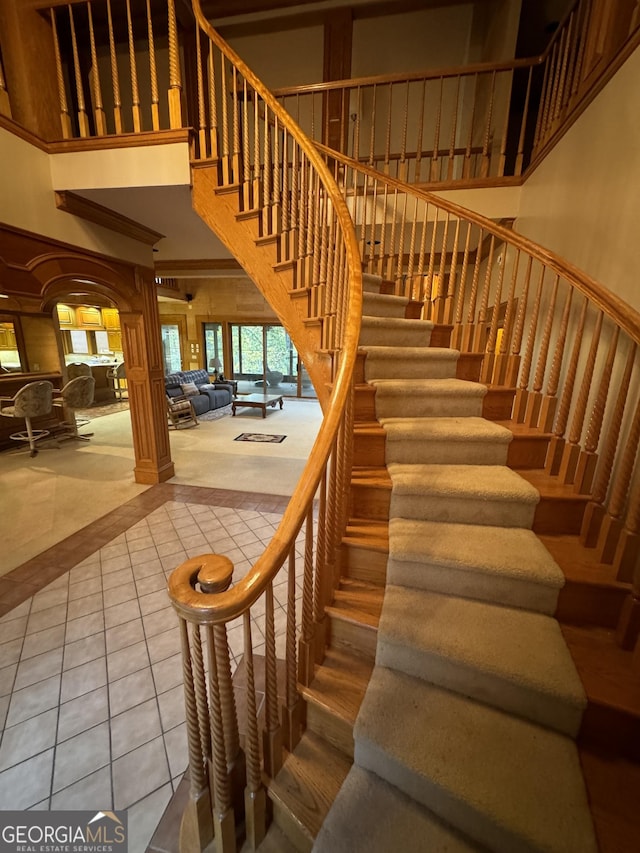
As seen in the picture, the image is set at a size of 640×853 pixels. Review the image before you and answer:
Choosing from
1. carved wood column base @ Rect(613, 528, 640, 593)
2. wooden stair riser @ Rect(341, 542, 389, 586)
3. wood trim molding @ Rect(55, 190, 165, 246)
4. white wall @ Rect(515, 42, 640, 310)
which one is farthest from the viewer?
wood trim molding @ Rect(55, 190, 165, 246)

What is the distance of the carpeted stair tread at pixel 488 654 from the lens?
1097 mm

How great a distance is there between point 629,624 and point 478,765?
2.41 ft

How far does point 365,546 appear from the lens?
1502 mm

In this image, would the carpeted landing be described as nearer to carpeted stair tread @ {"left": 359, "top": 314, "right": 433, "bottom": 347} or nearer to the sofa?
carpeted stair tread @ {"left": 359, "top": 314, "right": 433, "bottom": 347}

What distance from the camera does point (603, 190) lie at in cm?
192

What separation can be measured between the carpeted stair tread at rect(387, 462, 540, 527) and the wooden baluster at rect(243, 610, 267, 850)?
0.94 meters

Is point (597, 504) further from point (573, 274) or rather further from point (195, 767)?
point (195, 767)

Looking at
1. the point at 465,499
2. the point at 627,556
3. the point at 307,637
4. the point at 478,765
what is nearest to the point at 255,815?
the point at 307,637

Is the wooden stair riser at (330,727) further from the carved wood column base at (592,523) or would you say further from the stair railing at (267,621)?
the carved wood column base at (592,523)

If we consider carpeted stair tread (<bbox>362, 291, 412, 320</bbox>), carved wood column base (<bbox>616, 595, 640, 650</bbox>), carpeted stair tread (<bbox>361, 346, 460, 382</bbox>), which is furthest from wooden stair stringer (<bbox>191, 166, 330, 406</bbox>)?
carved wood column base (<bbox>616, 595, 640, 650</bbox>)

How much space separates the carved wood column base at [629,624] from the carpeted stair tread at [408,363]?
152cm

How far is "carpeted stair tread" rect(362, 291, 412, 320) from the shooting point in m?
2.57

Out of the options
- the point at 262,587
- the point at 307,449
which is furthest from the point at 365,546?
the point at 307,449

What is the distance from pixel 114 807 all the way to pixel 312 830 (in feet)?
2.55
